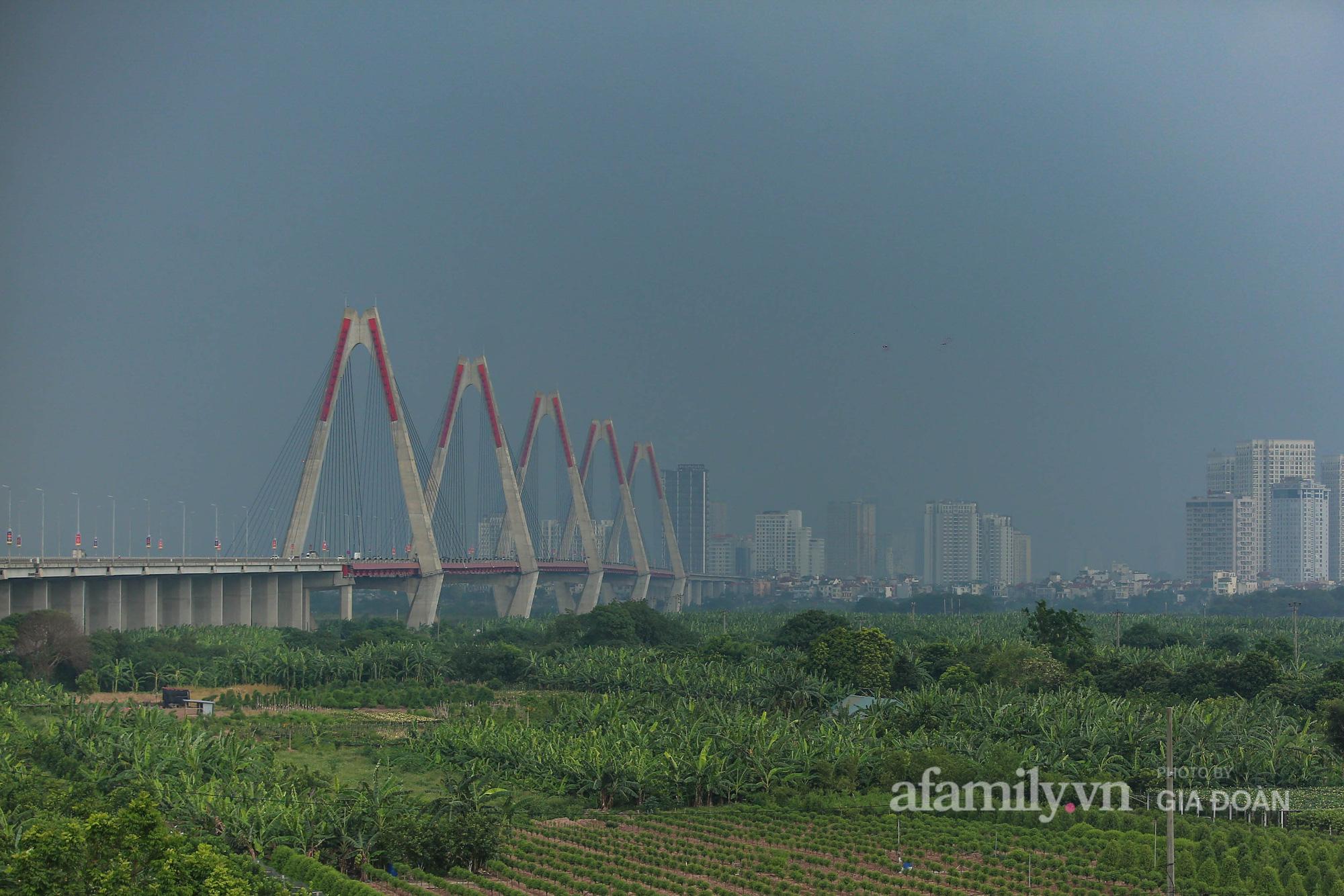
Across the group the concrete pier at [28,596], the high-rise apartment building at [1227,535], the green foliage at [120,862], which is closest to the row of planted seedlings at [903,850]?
the green foliage at [120,862]

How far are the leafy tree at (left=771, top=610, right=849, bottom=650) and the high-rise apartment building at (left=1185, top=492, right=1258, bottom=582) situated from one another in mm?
139616

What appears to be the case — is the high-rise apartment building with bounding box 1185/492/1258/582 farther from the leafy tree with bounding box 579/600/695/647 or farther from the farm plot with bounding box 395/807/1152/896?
the farm plot with bounding box 395/807/1152/896

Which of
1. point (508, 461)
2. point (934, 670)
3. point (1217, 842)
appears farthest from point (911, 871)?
point (508, 461)

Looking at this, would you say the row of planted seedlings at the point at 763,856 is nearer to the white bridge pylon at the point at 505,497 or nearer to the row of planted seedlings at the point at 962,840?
the row of planted seedlings at the point at 962,840

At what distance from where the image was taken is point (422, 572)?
237 feet

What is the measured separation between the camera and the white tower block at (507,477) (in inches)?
3388

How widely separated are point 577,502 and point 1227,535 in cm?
12143

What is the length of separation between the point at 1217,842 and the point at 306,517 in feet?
159

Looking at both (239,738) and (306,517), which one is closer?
(239,738)

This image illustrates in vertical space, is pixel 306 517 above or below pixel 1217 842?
above

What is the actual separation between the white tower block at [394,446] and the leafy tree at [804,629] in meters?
17.2

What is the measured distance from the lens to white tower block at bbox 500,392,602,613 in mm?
101750

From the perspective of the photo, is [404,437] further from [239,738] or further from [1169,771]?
[1169,771]

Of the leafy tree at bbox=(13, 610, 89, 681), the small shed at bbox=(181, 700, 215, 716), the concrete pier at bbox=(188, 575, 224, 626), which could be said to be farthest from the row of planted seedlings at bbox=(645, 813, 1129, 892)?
the concrete pier at bbox=(188, 575, 224, 626)
